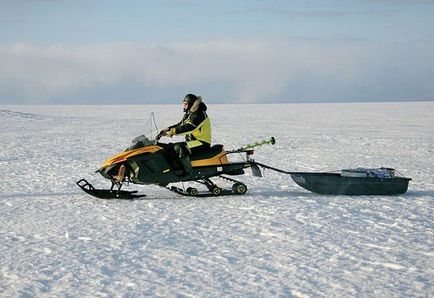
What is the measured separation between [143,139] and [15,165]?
5767 millimetres

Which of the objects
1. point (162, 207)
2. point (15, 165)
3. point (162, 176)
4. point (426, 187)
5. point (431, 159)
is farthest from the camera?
point (431, 159)

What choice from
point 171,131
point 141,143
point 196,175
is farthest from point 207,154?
point 141,143

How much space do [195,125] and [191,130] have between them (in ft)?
0.31

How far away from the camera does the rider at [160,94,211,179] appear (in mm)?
8250

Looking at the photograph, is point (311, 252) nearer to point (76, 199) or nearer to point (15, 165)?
point (76, 199)

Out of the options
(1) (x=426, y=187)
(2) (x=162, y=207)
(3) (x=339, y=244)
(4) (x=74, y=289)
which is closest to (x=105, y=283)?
(4) (x=74, y=289)

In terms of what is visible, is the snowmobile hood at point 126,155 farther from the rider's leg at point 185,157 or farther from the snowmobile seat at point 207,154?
the snowmobile seat at point 207,154

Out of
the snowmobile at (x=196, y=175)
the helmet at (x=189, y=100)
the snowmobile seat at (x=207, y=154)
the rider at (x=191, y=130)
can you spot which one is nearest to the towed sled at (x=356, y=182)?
the snowmobile at (x=196, y=175)

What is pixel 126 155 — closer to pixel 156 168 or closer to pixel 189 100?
pixel 156 168

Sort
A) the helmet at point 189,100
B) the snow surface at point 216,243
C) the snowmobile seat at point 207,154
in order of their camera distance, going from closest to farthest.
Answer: the snow surface at point 216,243 → the helmet at point 189,100 → the snowmobile seat at point 207,154

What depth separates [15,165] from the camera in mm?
13016

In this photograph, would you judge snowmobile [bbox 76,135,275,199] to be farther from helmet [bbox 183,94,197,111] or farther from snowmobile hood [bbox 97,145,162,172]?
helmet [bbox 183,94,197,111]

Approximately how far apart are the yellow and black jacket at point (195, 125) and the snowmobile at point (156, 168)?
31 cm

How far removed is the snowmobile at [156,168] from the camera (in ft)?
27.1
